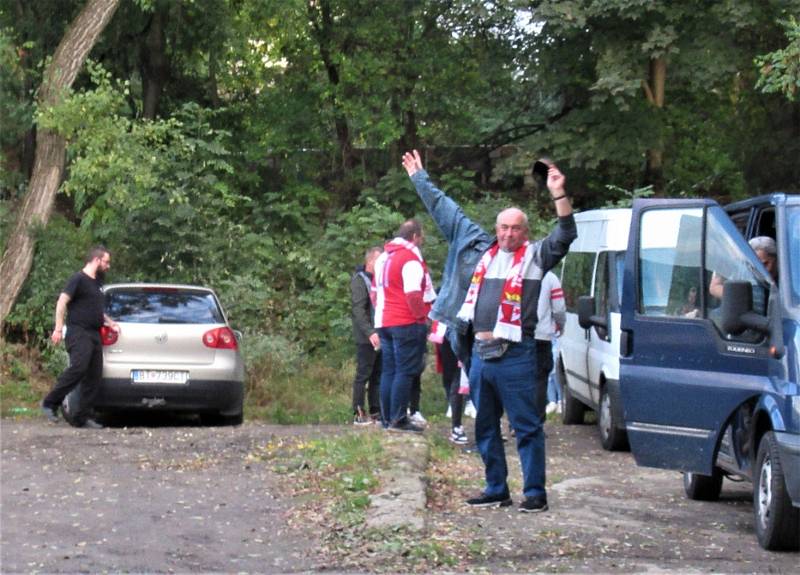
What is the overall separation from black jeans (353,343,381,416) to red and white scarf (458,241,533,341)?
248 inches

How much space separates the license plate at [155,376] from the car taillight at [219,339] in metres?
0.48

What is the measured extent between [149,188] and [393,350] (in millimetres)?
9394

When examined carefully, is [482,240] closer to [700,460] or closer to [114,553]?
[700,460]

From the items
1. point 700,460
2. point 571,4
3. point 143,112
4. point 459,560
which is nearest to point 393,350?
point 700,460

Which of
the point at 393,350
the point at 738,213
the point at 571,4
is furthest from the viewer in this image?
the point at 571,4

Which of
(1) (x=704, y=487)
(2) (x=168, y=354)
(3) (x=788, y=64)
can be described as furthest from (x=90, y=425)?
(3) (x=788, y=64)

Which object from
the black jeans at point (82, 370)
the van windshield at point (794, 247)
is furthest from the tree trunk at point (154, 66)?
the van windshield at point (794, 247)

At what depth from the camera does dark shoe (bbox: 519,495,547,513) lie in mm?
9461

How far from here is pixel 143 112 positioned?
87.2ft

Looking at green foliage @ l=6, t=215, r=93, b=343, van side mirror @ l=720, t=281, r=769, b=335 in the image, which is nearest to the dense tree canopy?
green foliage @ l=6, t=215, r=93, b=343

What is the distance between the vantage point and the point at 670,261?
9445 mm

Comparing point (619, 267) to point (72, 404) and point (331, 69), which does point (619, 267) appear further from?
point (331, 69)

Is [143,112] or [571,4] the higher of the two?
[571,4]

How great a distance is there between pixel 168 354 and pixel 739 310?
8455 millimetres
